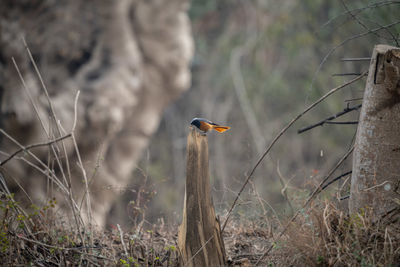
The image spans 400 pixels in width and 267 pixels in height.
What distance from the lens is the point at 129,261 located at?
7.24 ft

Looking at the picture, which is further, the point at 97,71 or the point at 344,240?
the point at 97,71

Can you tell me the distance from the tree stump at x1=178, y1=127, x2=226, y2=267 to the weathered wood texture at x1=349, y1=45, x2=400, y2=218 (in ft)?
2.39

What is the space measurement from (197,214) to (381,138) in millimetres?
952

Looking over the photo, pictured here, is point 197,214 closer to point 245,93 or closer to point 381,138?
point 381,138

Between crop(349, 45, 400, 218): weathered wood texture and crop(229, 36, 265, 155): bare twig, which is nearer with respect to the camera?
crop(349, 45, 400, 218): weathered wood texture

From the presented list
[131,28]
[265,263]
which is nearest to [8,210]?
[265,263]

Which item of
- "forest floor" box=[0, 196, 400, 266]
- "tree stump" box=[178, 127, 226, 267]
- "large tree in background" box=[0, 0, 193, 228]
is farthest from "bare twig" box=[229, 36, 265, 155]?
"tree stump" box=[178, 127, 226, 267]

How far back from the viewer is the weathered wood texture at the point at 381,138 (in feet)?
6.55

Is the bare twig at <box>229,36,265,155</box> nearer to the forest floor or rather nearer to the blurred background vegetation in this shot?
the blurred background vegetation

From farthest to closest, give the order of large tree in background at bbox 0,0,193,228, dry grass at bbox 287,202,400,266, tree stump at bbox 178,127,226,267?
large tree in background at bbox 0,0,193,228, tree stump at bbox 178,127,226,267, dry grass at bbox 287,202,400,266

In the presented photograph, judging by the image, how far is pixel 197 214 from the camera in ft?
7.04

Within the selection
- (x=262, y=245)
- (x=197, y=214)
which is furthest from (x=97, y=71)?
(x=197, y=214)

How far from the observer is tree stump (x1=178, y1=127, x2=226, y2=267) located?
2.14m

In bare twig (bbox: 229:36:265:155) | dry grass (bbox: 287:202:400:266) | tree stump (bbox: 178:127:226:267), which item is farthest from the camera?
bare twig (bbox: 229:36:265:155)
